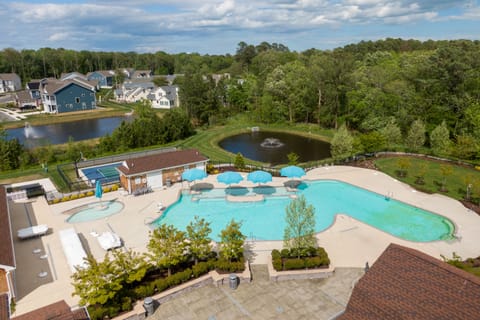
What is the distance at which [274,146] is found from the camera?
4269cm

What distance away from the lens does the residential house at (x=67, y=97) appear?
64750mm

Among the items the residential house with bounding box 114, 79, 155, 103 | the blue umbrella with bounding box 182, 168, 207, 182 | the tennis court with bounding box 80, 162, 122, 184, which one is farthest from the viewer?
the residential house with bounding box 114, 79, 155, 103

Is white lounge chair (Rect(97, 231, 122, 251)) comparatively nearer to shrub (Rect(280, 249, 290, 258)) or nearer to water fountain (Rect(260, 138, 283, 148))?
shrub (Rect(280, 249, 290, 258))

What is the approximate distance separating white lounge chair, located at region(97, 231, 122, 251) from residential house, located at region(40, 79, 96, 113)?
5553 cm

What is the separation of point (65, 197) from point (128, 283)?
44.4ft

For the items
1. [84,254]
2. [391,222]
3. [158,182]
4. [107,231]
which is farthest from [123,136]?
[391,222]

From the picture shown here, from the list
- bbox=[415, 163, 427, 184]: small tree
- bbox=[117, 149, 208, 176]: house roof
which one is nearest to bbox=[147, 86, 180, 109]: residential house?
bbox=[117, 149, 208, 176]: house roof

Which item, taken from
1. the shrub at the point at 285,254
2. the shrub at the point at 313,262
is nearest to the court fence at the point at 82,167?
the shrub at the point at 285,254

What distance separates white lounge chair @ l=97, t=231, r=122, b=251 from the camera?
18094 millimetres

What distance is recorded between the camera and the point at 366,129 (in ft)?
147

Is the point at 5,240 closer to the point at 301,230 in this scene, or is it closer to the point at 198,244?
the point at 198,244

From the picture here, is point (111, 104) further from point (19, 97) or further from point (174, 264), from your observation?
point (174, 264)

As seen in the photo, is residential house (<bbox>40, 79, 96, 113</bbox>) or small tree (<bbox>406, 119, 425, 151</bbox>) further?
residential house (<bbox>40, 79, 96, 113</bbox>)

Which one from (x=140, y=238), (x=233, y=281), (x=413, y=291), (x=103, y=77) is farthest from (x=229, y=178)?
(x=103, y=77)
